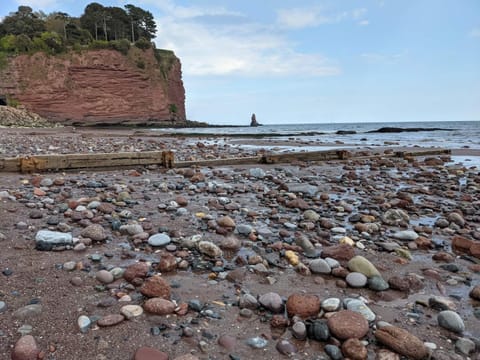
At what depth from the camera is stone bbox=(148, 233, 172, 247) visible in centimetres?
274

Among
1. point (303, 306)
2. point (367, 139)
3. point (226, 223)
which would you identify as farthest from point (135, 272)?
point (367, 139)

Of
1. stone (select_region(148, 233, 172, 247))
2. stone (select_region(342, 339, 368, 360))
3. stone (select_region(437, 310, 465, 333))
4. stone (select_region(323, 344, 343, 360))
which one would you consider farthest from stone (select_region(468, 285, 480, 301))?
stone (select_region(148, 233, 172, 247))

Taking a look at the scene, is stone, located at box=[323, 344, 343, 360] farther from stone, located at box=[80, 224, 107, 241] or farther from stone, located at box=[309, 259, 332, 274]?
stone, located at box=[80, 224, 107, 241]

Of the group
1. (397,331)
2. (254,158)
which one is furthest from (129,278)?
(254,158)

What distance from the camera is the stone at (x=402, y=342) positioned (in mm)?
1551

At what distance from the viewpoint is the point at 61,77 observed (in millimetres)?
46156

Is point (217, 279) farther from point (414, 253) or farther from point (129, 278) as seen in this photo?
point (414, 253)

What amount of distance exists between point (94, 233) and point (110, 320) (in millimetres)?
1239

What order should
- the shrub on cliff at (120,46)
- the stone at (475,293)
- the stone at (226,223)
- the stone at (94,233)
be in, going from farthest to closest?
the shrub on cliff at (120,46)
the stone at (226,223)
the stone at (94,233)
the stone at (475,293)

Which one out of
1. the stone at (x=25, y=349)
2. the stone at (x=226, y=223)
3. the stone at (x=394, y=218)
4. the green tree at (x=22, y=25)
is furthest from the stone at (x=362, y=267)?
the green tree at (x=22, y=25)

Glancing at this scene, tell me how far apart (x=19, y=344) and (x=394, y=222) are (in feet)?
11.4

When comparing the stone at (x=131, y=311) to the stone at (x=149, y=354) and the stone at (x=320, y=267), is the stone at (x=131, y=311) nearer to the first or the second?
the stone at (x=149, y=354)

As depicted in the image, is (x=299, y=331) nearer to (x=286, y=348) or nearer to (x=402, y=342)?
(x=286, y=348)

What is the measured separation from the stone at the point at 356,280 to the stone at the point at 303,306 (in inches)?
17.4
